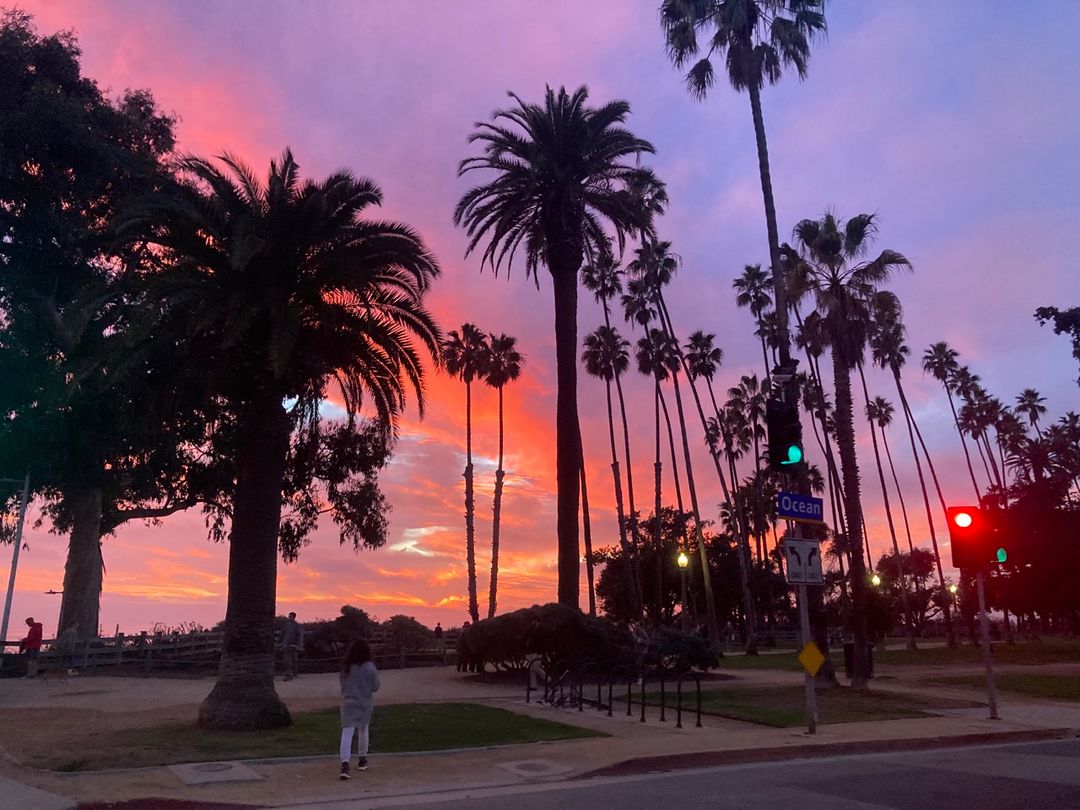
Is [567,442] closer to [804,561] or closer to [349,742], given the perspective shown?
[804,561]

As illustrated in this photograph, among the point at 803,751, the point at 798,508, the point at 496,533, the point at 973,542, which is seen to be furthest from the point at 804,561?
the point at 496,533

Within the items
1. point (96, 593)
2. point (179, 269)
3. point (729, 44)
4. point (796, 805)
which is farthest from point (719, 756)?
point (96, 593)

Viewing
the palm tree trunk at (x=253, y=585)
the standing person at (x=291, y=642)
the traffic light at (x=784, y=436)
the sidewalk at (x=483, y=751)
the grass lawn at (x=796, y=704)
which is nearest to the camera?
the sidewalk at (x=483, y=751)

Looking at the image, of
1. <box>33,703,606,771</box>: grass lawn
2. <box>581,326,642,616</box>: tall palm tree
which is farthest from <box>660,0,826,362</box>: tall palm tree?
<box>581,326,642,616</box>: tall palm tree

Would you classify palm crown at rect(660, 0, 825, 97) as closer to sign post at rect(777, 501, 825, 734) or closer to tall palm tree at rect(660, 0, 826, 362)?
tall palm tree at rect(660, 0, 826, 362)

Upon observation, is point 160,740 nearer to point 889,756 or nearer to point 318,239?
point 318,239

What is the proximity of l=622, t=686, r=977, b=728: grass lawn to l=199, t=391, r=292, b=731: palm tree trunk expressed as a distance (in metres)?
7.81

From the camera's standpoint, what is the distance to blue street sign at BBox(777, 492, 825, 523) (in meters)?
14.8

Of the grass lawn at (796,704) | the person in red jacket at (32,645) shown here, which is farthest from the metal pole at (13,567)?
the grass lawn at (796,704)

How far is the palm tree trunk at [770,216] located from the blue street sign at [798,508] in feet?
18.4

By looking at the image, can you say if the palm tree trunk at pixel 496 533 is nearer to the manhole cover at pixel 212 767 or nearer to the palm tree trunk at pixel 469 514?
the palm tree trunk at pixel 469 514

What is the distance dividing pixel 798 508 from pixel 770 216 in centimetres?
1103

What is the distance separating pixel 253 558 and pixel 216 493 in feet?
51.6

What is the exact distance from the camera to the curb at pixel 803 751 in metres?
11.4
